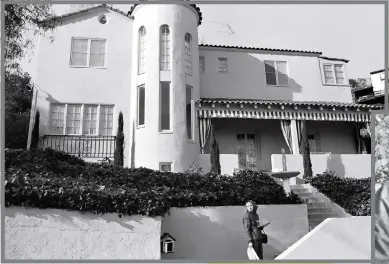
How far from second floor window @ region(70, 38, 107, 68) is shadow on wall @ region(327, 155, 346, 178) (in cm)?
1164

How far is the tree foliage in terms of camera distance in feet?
26.9

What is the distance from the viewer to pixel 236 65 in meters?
19.5

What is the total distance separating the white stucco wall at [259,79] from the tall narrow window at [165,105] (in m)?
3.01

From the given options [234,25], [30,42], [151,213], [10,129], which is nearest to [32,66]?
[30,42]

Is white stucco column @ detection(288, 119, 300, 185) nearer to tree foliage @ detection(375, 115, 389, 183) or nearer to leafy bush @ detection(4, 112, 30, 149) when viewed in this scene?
tree foliage @ detection(375, 115, 389, 183)

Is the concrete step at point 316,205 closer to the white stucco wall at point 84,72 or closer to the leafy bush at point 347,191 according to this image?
the leafy bush at point 347,191

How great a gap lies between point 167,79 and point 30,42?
5.72 m

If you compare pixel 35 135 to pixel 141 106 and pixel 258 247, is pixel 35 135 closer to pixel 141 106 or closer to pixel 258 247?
pixel 141 106

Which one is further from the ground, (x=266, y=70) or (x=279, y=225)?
(x=266, y=70)

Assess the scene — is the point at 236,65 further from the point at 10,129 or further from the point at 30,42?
the point at 10,129

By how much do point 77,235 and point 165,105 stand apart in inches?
331

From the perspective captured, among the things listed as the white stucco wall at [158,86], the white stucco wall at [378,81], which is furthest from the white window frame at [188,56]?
the white stucco wall at [378,81]

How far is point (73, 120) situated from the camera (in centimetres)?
1636

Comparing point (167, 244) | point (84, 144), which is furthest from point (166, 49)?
point (167, 244)
